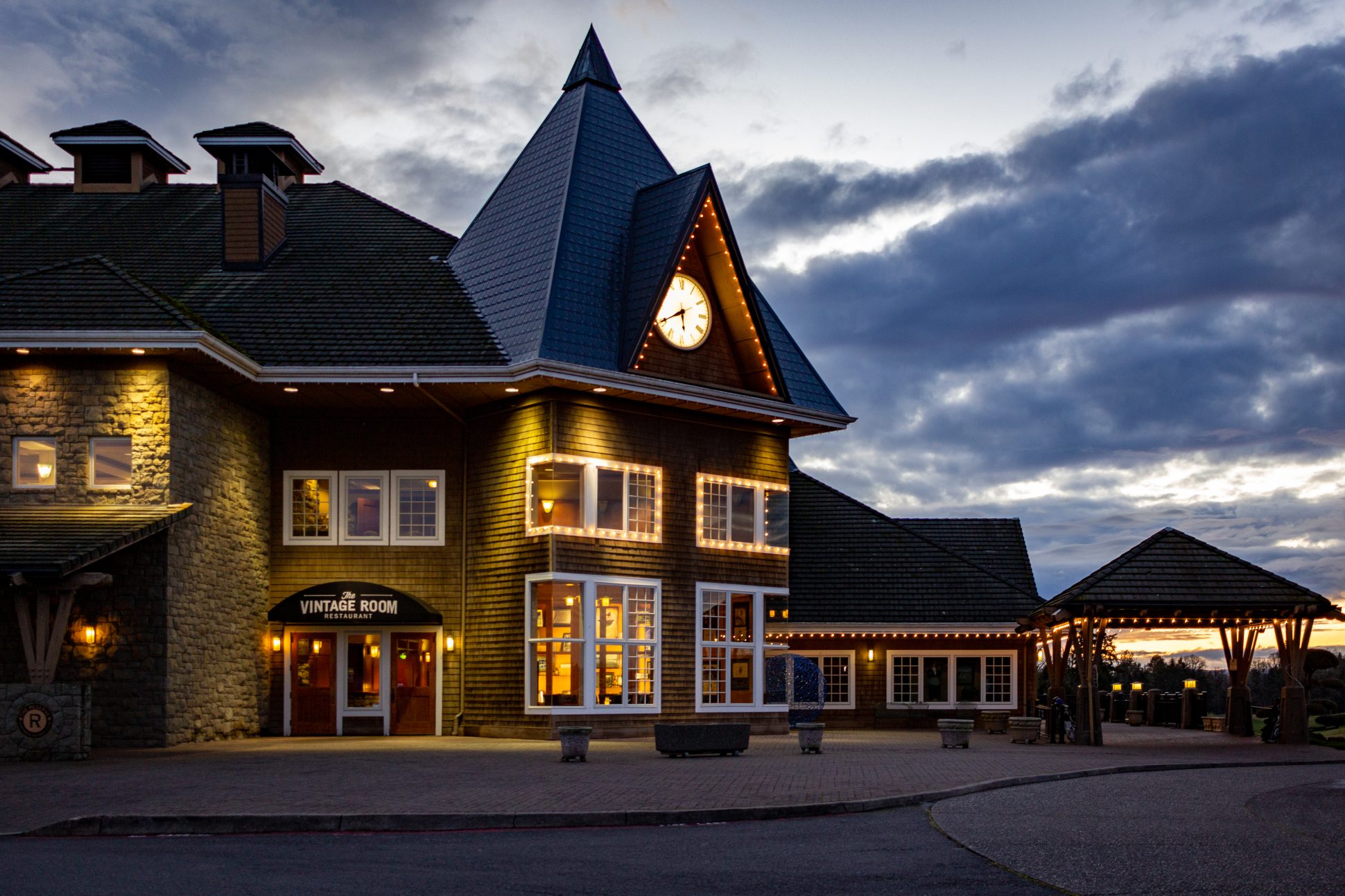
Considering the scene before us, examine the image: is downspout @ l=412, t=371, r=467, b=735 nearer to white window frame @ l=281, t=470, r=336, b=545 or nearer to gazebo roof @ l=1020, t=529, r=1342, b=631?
white window frame @ l=281, t=470, r=336, b=545

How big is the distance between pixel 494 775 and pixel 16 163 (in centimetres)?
2616

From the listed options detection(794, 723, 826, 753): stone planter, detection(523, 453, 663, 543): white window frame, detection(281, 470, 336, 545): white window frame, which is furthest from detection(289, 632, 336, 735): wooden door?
detection(794, 723, 826, 753): stone planter

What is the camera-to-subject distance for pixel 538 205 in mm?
30891

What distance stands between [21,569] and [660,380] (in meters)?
12.2

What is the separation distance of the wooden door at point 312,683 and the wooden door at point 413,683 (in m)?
1.27

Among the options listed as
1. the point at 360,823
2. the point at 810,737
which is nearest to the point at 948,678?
the point at 810,737

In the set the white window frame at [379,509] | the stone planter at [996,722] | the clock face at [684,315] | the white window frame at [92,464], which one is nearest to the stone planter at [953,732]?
the stone planter at [996,722]

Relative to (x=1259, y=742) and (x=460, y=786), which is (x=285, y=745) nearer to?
(x=460, y=786)

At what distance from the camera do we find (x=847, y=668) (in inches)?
1443

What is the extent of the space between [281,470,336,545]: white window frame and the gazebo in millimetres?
14829

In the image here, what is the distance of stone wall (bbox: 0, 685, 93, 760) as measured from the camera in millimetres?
21234

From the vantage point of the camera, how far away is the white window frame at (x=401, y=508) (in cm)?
2998

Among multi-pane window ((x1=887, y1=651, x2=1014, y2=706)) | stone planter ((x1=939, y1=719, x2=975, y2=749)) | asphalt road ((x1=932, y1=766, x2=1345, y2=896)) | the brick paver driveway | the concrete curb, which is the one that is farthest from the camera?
multi-pane window ((x1=887, y1=651, x2=1014, y2=706))

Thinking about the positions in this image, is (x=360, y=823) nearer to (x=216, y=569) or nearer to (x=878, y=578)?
(x=216, y=569)
